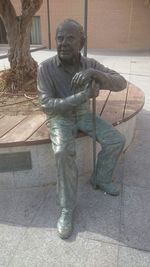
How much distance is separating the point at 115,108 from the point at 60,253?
1.98 metres

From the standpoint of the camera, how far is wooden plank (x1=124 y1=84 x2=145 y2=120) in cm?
326

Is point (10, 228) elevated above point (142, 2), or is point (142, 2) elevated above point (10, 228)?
point (142, 2)

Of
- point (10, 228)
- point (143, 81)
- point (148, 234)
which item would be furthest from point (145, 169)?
point (143, 81)

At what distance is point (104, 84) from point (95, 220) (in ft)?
3.85

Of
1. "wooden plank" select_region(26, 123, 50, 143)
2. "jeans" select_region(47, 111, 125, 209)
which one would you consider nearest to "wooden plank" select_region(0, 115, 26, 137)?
"wooden plank" select_region(26, 123, 50, 143)

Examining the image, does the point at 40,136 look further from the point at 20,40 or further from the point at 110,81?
the point at 20,40

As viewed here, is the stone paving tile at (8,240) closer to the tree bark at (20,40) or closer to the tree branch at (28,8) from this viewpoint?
the tree bark at (20,40)

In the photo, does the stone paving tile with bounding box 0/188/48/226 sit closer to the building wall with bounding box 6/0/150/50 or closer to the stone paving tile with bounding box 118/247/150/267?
the stone paving tile with bounding box 118/247/150/267

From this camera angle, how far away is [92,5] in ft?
48.5

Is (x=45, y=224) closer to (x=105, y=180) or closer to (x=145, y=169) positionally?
(x=105, y=180)

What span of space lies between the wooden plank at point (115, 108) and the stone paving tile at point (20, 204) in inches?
42.8

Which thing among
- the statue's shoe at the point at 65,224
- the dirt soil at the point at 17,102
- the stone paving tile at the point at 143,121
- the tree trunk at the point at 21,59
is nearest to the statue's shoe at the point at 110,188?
the statue's shoe at the point at 65,224

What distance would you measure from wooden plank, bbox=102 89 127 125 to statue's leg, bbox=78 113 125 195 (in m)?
0.44

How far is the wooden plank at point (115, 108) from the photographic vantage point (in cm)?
306
